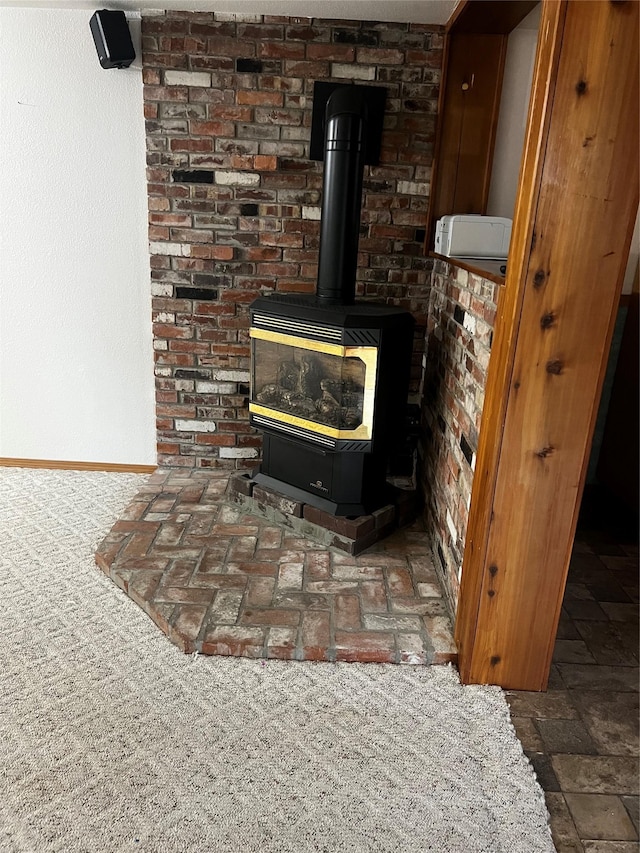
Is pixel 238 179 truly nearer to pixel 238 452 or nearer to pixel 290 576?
pixel 238 452

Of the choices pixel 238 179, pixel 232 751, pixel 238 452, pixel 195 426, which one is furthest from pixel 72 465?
pixel 232 751

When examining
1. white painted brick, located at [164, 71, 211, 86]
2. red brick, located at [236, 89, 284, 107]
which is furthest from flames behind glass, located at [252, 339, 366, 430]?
white painted brick, located at [164, 71, 211, 86]

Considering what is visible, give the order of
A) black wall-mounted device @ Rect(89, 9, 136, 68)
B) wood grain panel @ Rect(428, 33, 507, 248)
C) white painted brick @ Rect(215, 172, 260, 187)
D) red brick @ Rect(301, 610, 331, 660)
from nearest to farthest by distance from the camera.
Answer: red brick @ Rect(301, 610, 331, 660)
black wall-mounted device @ Rect(89, 9, 136, 68)
wood grain panel @ Rect(428, 33, 507, 248)
white painted brick @ Rect(215, 172, 260, 187)

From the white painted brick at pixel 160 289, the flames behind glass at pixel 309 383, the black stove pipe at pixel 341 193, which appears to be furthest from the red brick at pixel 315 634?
the white painted brick at pixel 160 289

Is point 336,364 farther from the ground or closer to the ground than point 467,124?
closer to the ground

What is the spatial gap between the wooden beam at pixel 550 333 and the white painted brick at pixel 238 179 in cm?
155

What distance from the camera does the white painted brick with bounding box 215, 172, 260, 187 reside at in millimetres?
2756

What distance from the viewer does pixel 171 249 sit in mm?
2857

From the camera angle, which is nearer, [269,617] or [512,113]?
[269,617]

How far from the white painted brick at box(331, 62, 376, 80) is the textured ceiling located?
172mm

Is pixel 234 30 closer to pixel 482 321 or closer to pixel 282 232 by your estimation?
pixel 282 232

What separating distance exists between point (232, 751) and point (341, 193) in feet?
6.26

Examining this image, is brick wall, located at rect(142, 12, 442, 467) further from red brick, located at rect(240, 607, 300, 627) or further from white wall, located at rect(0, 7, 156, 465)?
red brick, located at rect(240, 607, 300, 627)

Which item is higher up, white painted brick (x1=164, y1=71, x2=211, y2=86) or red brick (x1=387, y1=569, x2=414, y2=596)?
white painted brick (x1=164, y1=71, x2=211, y2=86)
